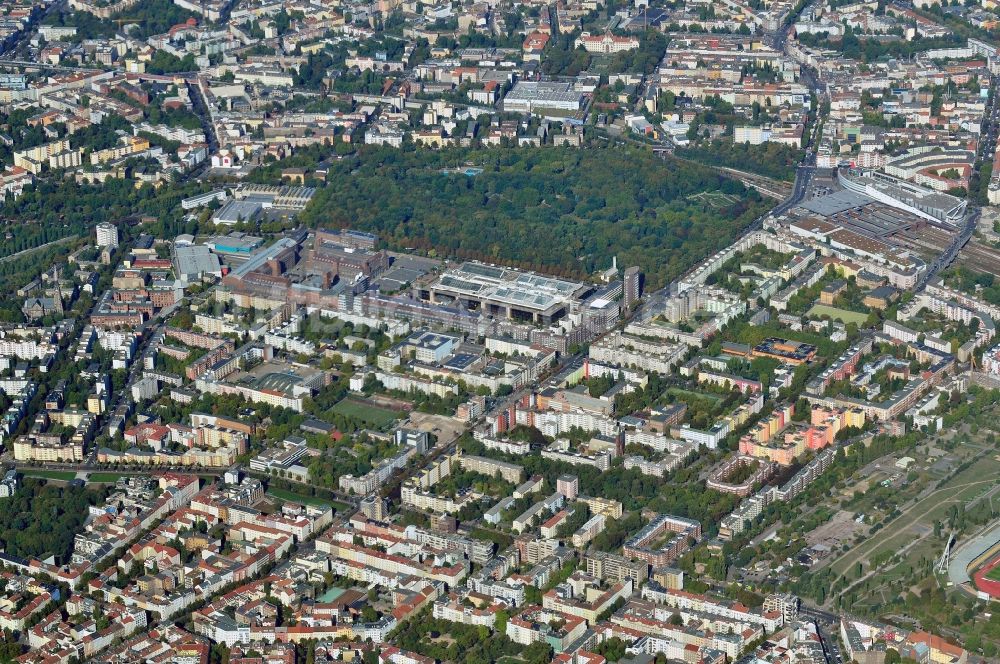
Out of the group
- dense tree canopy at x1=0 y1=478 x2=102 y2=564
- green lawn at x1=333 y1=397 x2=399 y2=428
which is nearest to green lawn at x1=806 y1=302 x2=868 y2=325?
green lawn at x1=333 y1=397 x2=399 y2=428

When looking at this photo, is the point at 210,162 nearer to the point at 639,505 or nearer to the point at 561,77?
the point at 561,77

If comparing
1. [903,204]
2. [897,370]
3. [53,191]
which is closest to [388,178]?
[53,191]

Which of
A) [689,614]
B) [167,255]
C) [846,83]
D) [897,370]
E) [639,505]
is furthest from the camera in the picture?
[846,83]

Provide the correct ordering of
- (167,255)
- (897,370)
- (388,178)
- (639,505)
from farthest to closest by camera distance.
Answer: (388,178), (167,255), (897,370), (639,505)

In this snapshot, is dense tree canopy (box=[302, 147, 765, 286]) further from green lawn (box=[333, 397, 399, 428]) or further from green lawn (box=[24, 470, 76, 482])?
green lawn (box=[24, 470, 76, 482])

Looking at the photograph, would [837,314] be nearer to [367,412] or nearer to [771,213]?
[771,213]

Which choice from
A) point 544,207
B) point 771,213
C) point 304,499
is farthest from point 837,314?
point 304,499

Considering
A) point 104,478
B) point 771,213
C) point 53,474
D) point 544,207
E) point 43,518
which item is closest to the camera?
point 43,518
